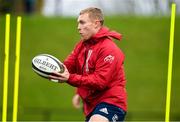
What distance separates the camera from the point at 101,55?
874 centimetres

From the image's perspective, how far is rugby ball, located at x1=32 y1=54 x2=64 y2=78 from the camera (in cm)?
857

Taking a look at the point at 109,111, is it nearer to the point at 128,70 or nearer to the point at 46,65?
the point at 46,65

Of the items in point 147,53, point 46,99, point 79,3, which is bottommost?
point 46,99

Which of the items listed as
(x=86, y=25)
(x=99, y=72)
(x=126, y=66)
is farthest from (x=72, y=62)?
(x=126, y=66)

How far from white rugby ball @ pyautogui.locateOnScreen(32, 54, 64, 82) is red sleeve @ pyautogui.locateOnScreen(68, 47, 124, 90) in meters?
0.19

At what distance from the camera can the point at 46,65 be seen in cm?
864

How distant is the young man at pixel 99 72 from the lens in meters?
8.61

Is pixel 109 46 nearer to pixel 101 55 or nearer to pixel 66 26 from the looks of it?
pixel 101 55

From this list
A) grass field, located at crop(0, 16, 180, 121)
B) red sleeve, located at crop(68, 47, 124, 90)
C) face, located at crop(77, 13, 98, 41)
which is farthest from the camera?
grass field, located at crop(0, 16, 180, 121)

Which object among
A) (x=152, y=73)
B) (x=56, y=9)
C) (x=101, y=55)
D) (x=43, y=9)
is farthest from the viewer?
(x=43, y=9)

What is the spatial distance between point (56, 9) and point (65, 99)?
9.59 ft

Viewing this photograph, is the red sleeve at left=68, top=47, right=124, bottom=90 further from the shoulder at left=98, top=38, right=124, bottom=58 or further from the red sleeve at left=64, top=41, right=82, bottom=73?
the red sleeve at left=64, top=41, right=82, bottom=73

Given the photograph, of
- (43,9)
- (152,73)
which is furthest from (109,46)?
(43,9)

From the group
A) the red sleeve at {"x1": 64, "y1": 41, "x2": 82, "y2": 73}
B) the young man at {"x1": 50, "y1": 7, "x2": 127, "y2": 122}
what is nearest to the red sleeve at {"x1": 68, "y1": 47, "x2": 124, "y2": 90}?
the young man at {"x1": 50, "y1": 7, "x2": 127, "y2": 122}
